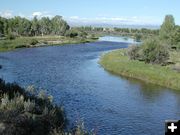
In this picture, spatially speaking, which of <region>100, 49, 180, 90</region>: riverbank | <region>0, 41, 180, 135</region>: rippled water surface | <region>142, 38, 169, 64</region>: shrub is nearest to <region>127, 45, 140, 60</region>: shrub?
<region>142, 38, 169, 64</region>: shrub

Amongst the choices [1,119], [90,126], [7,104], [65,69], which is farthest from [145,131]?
[65,69]

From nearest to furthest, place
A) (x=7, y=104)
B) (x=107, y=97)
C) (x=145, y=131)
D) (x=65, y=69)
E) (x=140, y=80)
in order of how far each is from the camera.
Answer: (x=7, y=104) → (x=145, y=131) → (x=107, y=97) → (x=140, y=80) → (x=65, y=69)

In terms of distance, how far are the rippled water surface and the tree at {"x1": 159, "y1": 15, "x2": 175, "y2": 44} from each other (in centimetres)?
4571

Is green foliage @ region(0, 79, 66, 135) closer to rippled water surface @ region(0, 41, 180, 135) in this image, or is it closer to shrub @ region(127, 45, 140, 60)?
rippled water surface @ region(0, 41, 180, 135)

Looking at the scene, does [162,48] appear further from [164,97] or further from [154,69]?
[164,97]

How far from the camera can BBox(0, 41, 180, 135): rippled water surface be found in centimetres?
3098

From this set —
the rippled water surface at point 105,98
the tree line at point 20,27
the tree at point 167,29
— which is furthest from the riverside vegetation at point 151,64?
the tree line at point 20,27

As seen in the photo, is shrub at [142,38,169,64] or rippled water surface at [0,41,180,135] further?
shrub at [142,38,169,64]

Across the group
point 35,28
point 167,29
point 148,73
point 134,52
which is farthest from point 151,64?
point 35,28

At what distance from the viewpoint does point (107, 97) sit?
42906mm

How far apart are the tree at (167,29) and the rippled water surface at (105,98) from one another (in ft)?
150

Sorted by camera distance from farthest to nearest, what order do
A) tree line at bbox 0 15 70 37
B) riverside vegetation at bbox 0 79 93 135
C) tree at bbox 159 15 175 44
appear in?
tree line at bbox 0 15 70 37
tree at bbox 159 15 175 44
riverside vegetation at bbox 0 79 93 135

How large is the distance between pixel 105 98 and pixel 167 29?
79.3m

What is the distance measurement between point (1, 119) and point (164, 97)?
1300 inches
